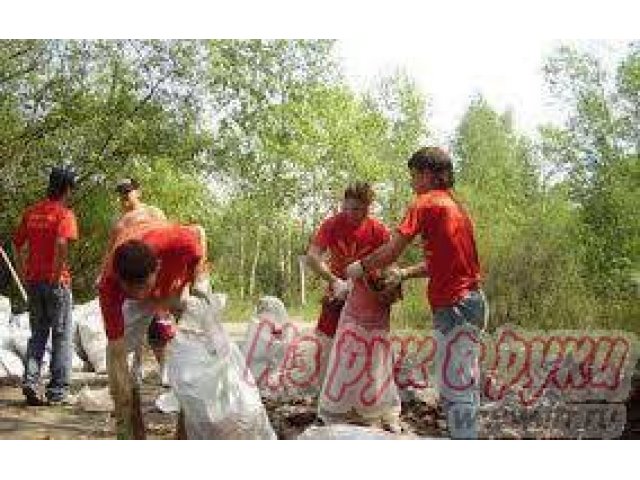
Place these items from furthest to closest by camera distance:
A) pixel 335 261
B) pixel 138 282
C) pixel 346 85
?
pixel 346 85 < pixel 335 261 < pixel 138 282

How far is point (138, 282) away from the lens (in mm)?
5164

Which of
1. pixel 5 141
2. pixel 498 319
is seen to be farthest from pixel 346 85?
pixel 5 141

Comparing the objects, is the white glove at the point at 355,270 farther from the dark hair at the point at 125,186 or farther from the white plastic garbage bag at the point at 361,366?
the dark hair at the point at 125,186

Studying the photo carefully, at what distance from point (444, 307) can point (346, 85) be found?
1718mm

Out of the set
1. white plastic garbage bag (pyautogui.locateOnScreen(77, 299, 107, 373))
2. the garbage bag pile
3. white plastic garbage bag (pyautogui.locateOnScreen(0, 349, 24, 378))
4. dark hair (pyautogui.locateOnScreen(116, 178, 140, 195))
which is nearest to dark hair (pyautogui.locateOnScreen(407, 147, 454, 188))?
dark hair (pyautogui.locateOnScreen(116, 178, 140, 195))

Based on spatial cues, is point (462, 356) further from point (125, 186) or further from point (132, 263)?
point (125, 186)

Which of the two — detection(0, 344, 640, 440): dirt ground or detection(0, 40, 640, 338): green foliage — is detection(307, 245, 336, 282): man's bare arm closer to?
detection(0, 40, 640, 338): green foliage

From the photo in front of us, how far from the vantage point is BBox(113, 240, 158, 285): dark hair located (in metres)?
5.12

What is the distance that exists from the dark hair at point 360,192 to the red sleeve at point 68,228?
1.46m

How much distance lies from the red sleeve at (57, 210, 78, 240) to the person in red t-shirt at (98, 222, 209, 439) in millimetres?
925

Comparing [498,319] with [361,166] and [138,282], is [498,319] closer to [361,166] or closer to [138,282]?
[361,166]

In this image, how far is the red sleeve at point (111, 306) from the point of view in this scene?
17.0ft

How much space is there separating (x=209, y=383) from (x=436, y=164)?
137 centimetres

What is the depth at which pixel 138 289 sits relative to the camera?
17.0ft
